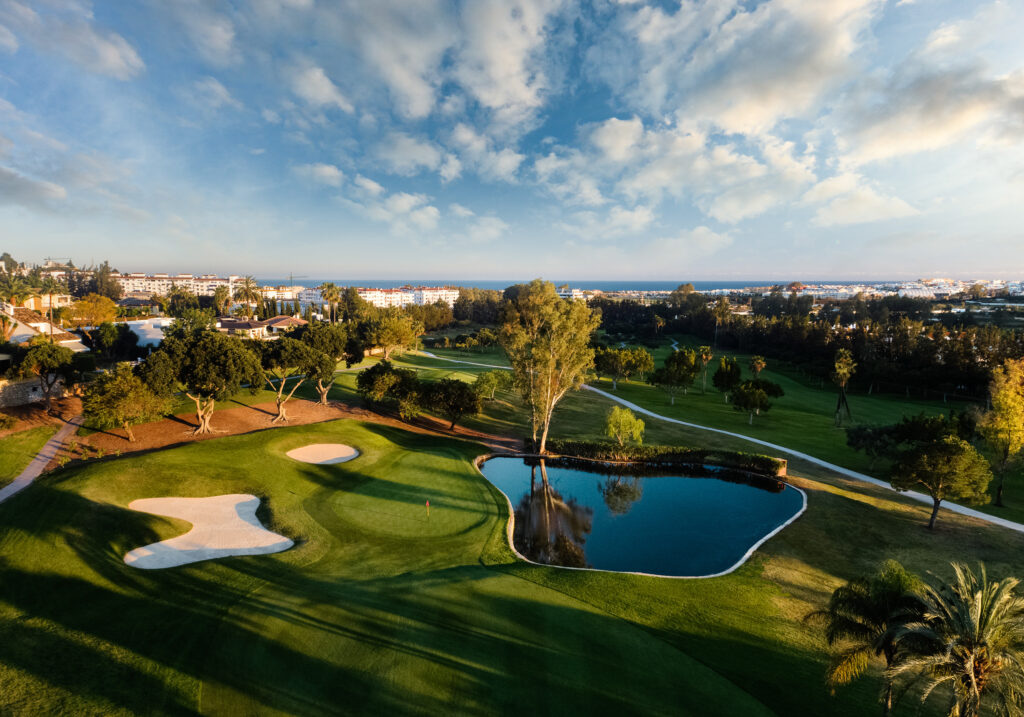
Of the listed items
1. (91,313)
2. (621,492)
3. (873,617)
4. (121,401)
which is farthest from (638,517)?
(91,313)

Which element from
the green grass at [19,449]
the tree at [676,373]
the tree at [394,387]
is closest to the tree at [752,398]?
the tree at [676,373]

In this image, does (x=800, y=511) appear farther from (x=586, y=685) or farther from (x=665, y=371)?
(x=665, y=371)

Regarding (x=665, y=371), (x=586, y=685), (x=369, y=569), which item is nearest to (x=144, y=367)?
(x=369, y=569)

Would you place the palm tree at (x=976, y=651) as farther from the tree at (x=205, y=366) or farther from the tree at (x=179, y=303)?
the tree at (x=179, y=303)

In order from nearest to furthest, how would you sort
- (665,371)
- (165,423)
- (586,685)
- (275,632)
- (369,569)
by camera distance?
(586,685)
(275,632)
(369,569)
(165,423)
(665,371)

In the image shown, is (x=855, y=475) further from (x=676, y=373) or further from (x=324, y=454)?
(x=324, y=454)
